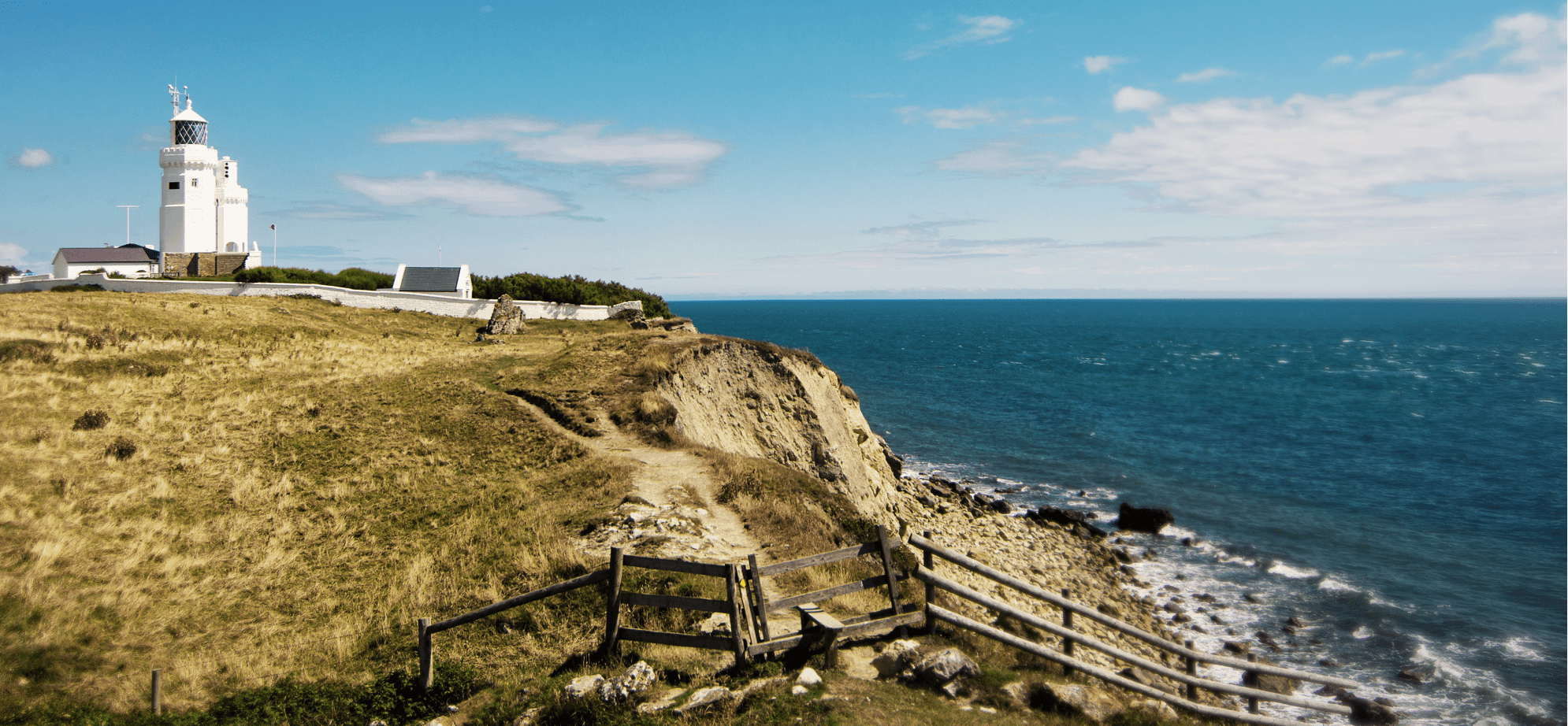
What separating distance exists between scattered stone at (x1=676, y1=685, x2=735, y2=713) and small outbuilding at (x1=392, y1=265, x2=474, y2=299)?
181 feet

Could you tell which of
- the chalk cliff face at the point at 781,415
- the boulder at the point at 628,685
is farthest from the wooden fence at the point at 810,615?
the chalk cliff face at the point at 781,415

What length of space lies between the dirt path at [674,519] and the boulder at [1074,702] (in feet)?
22.3

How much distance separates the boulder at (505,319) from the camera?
163 feet

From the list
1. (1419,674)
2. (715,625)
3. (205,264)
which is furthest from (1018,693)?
(205,264)

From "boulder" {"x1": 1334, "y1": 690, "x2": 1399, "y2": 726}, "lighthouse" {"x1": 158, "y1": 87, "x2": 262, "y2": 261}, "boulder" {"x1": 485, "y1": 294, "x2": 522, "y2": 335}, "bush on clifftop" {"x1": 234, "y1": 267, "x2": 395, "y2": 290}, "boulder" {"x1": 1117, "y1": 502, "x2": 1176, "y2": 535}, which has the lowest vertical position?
"boulder" {"x1": 1334, "y1": 690, "x2": 1399, "y2": 726}

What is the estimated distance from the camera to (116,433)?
25.4m

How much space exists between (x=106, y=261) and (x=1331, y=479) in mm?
90425

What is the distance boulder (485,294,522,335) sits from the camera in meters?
49.6

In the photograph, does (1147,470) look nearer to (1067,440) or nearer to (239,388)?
(1067,440)

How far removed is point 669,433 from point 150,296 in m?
40.5

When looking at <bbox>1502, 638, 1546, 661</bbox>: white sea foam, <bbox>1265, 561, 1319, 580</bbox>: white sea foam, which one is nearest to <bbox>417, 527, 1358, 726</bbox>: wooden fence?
<bbox>1502, 638, 1546, 661</bbox>: white sea foam

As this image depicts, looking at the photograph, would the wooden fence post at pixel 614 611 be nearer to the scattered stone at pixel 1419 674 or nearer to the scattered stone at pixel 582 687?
the scattered stone at pixel 582 687

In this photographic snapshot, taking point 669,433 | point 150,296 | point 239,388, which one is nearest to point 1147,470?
point 669,433

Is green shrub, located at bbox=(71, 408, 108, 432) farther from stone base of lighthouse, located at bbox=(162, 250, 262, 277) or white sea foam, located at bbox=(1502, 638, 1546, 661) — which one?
stone base of lighthouse, located at bbox=(162, 250, 262, 277)
